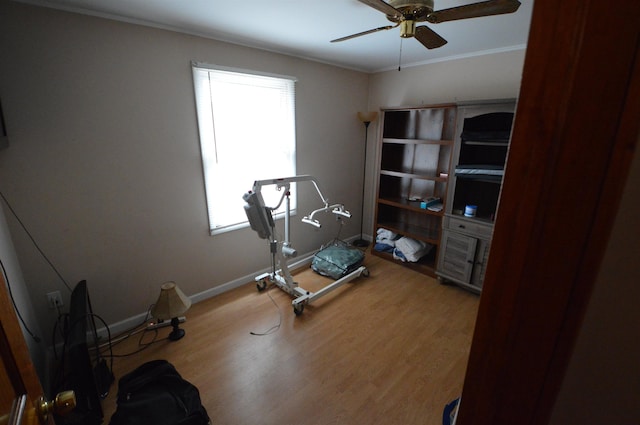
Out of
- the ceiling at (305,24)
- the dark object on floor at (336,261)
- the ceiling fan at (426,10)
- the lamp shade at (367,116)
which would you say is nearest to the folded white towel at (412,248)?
the dark object on floor at (336,261)

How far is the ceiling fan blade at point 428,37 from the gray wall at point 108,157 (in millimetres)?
1548

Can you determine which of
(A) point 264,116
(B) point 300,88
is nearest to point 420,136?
(B) point 300,88

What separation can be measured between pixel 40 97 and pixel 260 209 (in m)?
1.57

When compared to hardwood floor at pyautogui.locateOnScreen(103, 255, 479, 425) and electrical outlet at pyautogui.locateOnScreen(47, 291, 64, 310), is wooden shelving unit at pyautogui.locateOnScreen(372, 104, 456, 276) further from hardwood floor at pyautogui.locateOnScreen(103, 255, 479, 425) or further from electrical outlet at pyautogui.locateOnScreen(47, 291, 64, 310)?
electrical outlet at pyautogui.locateOnScreen(47, 291, 64, 310)

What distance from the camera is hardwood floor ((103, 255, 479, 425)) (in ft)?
5.55

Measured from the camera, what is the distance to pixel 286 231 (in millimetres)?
2742

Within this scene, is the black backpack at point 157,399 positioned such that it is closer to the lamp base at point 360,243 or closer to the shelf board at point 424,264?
the shelf board at point 424,264

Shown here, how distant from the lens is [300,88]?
305cm

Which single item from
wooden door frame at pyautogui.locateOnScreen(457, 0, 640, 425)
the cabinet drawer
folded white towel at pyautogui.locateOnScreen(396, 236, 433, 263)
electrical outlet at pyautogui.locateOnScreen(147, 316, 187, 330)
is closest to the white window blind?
electrical outlet at pyautogui.locateOnScreen(147, 316, 187, 330)

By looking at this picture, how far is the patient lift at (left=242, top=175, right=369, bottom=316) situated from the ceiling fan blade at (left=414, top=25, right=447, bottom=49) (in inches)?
54.4

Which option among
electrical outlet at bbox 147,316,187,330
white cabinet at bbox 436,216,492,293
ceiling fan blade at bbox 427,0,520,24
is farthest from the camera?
white cabinet at bbox 436,216,492,293

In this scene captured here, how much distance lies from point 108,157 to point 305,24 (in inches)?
69.5

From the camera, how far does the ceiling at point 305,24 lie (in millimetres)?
1766

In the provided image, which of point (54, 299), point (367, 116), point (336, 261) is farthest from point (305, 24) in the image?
point (54, 299)
